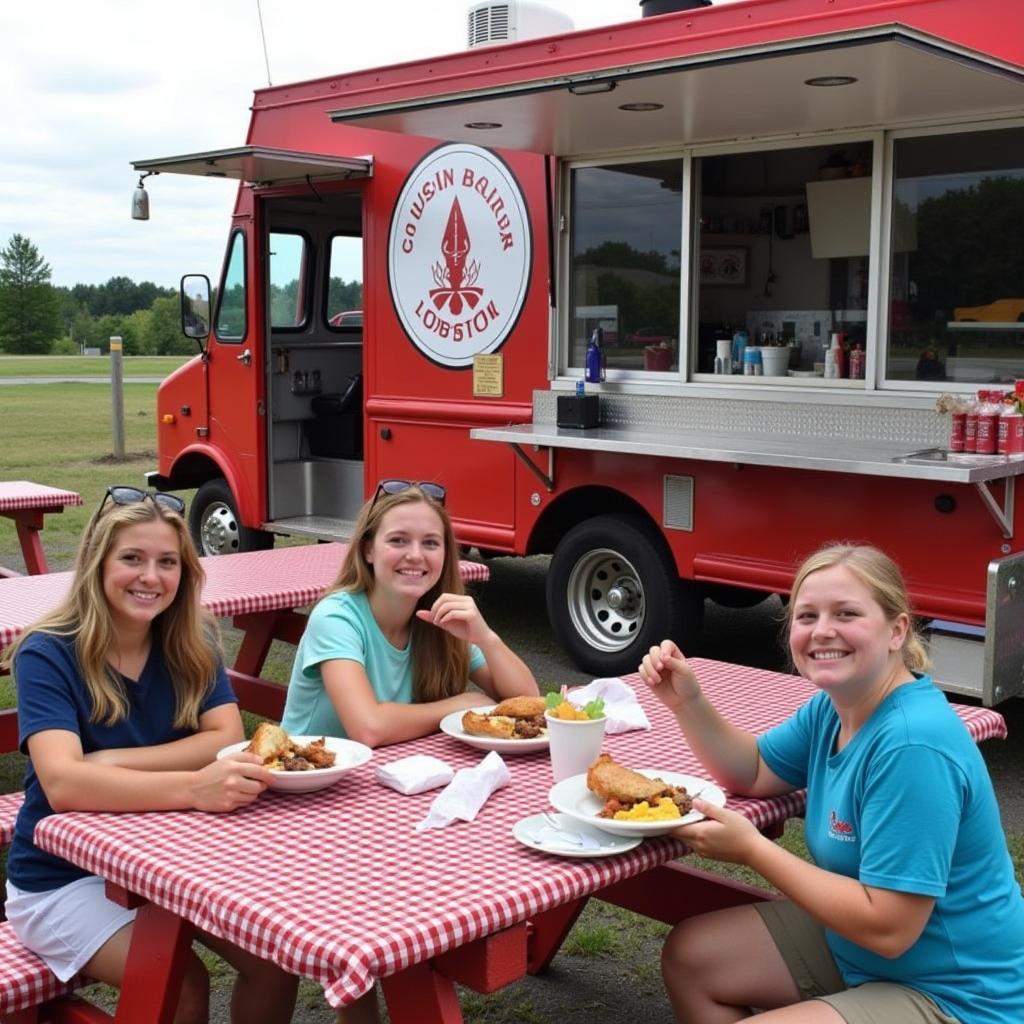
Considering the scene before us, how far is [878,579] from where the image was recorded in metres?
2.33

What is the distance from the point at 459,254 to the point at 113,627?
4616mm

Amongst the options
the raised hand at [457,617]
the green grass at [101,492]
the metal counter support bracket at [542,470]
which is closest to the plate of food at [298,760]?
the raised hand at [457,617]

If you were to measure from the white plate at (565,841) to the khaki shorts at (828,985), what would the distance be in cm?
43

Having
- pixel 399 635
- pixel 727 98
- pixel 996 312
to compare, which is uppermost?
pixel 727 98

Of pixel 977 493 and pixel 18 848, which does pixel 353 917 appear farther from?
pixel 977 493

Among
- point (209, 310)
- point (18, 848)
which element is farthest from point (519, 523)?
point (18, 848)

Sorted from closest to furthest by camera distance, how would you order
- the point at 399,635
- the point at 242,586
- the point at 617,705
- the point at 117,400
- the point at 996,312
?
the point at 617,705
the point at 399,635
the point at 242,586
the point at 996,312
the point at 117,400

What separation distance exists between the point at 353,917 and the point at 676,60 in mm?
3709

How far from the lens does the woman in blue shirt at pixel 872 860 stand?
2.16m

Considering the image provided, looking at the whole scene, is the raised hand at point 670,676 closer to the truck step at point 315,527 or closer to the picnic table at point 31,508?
the picnic table at point 31,508

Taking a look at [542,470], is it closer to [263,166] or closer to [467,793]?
[263,166]

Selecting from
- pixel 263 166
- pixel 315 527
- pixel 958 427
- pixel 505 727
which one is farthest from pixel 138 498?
pixel 315 527

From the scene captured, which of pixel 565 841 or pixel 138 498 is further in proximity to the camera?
pixel 138 498

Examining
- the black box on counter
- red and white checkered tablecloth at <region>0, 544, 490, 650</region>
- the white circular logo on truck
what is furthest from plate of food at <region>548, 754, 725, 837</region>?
the white circular logo on truck
